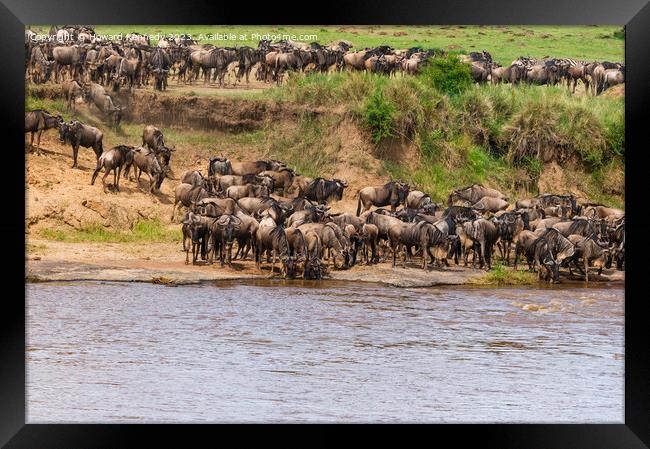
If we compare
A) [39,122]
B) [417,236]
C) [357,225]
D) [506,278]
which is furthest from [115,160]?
[506,278]

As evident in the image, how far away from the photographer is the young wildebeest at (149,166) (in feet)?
79.5

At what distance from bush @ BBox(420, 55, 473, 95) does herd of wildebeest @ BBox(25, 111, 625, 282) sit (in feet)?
17.2

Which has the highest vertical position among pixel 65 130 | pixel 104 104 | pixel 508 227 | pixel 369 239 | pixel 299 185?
pixel 104 104

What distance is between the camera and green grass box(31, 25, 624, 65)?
38.8 meters

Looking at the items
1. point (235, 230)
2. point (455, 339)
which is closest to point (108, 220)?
point (235, 230)

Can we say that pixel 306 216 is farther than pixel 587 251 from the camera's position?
Yes

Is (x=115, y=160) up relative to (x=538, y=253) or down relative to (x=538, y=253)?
up

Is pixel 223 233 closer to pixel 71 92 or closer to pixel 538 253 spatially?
pixel 538 253

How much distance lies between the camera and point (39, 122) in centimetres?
2508

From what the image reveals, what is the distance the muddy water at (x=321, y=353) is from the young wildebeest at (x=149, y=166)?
5.26 m

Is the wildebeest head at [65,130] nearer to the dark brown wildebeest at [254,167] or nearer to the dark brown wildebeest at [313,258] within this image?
the dark brown wildebeest at [254,167]

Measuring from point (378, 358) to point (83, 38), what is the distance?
A: 63.7 ft

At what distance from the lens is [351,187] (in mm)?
26797

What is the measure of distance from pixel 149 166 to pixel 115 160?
78cm
